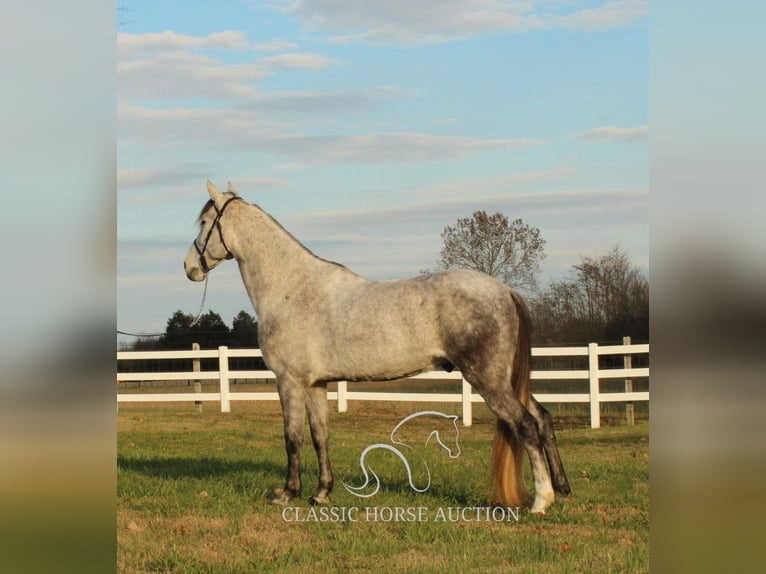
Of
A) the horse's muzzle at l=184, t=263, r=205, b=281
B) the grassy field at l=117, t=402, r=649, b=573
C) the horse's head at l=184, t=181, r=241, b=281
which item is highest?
the horse's head at l=184, t=181, r=241, b=281

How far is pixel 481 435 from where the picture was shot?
11680 millimetres

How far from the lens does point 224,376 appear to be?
48.4ft

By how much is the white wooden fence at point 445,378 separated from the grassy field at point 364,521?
6.85ft

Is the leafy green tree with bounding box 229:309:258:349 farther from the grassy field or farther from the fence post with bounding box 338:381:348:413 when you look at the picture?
the grassy field

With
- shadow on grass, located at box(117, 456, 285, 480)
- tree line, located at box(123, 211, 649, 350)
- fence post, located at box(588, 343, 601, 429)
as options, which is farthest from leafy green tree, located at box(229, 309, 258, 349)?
fence post, located at box(588, 343, 601, 429)

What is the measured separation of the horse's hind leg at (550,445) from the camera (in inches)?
254

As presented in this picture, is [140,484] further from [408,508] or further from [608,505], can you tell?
[608,505]

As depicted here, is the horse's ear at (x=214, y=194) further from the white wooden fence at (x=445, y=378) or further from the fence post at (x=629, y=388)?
the fence post at (x=629, y=388)

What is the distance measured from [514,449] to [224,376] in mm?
9482

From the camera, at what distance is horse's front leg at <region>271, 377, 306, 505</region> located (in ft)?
22.3
